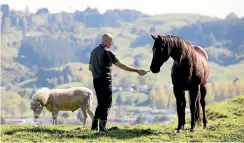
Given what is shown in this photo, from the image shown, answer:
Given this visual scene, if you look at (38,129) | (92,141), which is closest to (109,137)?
(92,141)

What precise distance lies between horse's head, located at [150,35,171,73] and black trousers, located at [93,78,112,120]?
2019 millimetres

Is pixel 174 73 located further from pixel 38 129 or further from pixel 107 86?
pixel 38 129

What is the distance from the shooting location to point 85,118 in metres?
22.2

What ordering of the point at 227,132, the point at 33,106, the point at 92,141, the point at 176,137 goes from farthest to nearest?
the point at 33,106 → the point at 227,132 → the point at 176,137 → the point at 92,141

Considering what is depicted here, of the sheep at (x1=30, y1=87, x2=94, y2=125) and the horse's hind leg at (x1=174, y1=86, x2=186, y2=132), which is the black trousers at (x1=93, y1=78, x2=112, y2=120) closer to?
the horse's hind leg at (x1=174, y1=86, x2=186, y2=132)

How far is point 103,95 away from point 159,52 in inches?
108

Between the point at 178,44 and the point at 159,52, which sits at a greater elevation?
the point at 178,44

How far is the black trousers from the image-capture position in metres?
16.3

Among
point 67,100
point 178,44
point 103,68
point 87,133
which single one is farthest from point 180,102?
point 67,100

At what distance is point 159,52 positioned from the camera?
15141 mm

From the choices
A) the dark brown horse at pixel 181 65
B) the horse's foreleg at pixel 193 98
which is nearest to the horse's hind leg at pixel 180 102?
the dark brown horse at pixel 181 65

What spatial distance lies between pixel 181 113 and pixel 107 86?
296cm

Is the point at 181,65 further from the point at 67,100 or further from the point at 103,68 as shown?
the point at 67,100

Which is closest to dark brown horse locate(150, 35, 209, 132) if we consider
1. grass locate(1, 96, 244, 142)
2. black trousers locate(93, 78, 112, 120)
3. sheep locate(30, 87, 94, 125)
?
grass locate(1, 96, 244, 142)
